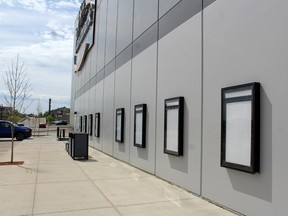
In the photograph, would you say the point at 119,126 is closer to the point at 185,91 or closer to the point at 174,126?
the point at 174,126

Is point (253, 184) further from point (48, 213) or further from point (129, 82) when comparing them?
point (129, 82)

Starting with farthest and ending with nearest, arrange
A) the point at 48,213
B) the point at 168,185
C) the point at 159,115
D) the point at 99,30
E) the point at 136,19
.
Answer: the point at 99,30 → the point at 136,19 → the point at 159,115 → the point at 168,185 → the point at 48,213

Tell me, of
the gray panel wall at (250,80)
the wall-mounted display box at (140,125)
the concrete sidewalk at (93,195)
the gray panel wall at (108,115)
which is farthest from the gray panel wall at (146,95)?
the gray panel wall at (108,115)

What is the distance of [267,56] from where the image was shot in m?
6.00

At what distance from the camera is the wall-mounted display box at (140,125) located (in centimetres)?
1209

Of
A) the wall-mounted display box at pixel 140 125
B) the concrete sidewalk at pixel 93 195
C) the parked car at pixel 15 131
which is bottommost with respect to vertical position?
the concrete sidewalk at pixel 93 195

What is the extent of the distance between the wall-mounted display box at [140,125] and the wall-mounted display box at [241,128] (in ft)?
17.4

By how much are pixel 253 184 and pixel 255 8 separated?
10.6 feet

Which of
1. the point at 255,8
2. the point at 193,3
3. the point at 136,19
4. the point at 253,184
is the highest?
the point at 136,19

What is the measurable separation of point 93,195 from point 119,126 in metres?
7.74

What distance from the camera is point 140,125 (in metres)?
12.5

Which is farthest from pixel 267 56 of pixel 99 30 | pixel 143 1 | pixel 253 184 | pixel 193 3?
pixel 99 30

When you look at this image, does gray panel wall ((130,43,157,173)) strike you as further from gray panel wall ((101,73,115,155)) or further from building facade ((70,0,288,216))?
gray panel wall ((101,73,115,155))

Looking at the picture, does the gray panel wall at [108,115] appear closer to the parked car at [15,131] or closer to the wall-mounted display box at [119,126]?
the wall-mounted display box at [119,126]
